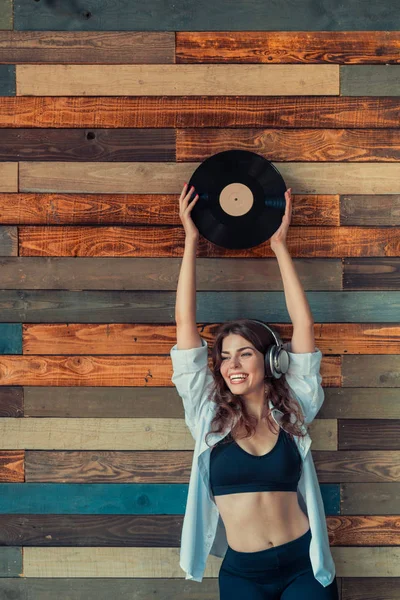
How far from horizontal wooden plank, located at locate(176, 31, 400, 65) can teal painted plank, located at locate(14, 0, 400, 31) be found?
26mm

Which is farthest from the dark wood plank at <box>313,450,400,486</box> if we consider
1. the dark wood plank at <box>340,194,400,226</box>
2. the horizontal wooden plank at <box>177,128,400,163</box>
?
the horizontal wooden plank at <box>177,128,400,163</box>

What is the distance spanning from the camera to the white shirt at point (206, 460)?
217cm

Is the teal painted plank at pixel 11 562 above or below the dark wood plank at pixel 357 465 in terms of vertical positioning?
below

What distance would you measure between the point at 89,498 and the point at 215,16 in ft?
6.69

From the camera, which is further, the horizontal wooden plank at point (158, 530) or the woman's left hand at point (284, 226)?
the horizontal wooden plank at point (158, 530)

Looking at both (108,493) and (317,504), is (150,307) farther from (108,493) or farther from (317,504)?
(317,504)

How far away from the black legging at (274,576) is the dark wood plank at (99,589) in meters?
0.39

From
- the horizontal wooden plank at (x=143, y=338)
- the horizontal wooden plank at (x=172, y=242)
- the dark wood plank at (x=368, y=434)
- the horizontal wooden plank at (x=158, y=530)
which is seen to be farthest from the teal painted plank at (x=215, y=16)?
the horizontal wooden plank at (x=158, y=530)

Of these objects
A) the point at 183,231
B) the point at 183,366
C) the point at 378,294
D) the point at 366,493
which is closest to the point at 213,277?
the point at 183,231

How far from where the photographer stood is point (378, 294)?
2.48 metres

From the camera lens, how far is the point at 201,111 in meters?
2.46

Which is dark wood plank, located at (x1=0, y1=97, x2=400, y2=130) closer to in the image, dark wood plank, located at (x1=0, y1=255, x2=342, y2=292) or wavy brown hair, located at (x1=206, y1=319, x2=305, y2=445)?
dark wood plank, located at (x1=0, y1=255, x2=342, y2=292)

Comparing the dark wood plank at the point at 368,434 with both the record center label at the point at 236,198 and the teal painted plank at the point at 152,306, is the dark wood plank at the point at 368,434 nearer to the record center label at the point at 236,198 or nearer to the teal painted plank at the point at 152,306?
the teal painted plank at the point at 152,306

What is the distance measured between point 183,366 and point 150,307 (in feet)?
1.30
